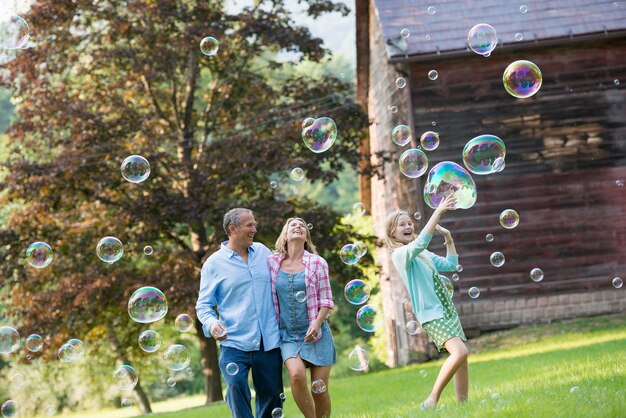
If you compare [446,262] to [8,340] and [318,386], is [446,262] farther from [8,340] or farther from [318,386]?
[8,340]

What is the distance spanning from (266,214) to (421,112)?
139 inches

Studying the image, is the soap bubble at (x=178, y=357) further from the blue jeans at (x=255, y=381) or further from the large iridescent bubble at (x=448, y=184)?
the large iridescent bubble at (x=448, y=184)

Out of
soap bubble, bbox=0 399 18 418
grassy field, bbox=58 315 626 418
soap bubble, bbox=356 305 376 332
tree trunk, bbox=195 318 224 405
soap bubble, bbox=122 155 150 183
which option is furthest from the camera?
tree trunk, bbox=195 318 224 405

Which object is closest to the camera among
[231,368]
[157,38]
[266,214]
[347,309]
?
[231,368]

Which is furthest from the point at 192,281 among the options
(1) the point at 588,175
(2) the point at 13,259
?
(1) the point at 588,175

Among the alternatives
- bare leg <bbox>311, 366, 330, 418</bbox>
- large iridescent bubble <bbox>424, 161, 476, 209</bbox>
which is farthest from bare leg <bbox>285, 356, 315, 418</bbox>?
large iridescent bubble <bbox>424, 161, 476, 209</bbox>

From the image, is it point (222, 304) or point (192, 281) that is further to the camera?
point (192, 281)

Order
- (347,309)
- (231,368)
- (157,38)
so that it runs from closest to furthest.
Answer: (231,368) → (157,38) → (347,309)

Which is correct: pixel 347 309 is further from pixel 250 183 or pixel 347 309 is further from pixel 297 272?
pixel 297 272

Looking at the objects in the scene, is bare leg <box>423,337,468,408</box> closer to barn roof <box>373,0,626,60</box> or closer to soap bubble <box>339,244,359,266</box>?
soap bubble <box>339,244,359,266</box>

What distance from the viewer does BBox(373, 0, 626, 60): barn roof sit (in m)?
15.7

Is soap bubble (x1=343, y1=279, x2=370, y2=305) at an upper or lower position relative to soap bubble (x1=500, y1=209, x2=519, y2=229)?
lower

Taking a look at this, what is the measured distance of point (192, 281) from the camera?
47.6 ft

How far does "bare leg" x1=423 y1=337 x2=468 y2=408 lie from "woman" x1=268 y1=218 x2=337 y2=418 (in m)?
0.67
